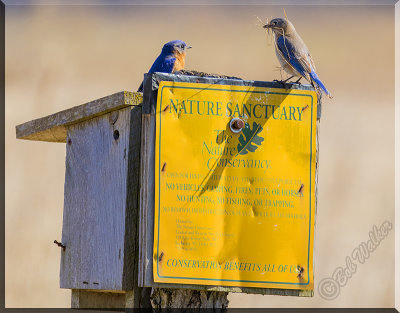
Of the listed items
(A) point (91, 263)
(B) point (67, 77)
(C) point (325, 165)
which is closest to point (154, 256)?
(A) point (91, 263)

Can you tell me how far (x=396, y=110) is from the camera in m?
7.91

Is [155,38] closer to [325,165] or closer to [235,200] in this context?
[325,165]

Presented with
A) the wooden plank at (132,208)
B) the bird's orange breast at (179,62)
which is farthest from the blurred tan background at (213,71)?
the wooden plank at (132,208)

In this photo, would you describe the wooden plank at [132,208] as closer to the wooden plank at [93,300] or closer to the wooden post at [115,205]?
the wooden post at [115,205]

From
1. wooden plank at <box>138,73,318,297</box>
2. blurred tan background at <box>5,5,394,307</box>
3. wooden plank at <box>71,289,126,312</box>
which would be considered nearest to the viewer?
wooden plank at <box>138,73,318,297</box>

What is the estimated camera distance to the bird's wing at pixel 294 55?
15.2 ft

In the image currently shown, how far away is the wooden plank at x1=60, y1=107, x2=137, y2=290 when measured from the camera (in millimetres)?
4371

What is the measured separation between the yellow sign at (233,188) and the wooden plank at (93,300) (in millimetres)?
967

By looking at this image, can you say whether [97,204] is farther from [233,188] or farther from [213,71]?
[213,71]

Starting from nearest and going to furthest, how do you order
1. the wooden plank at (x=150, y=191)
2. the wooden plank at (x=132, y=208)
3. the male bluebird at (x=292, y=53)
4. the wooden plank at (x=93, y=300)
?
the wooden plank at (x=150, y=191), the wooden plank at (x=132, y=208), the male bluebird at (x=292, y=53), the wooden plank at (x=93, y=300)

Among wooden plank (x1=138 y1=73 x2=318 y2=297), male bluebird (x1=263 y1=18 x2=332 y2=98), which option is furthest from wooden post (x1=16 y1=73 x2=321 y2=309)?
male bluebird (x1=263 y1=18 x2=332 y2=98)

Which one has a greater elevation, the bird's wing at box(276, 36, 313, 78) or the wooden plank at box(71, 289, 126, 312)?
the bird's wing at box(276, 36, 313, 78)

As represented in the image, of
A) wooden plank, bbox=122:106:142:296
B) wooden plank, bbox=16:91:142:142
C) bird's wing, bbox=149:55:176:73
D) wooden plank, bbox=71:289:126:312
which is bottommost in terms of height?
wooden plank, bbox=71:289:126:312

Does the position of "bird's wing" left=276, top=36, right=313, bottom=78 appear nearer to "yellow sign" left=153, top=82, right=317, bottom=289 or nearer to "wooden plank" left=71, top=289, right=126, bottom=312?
"yellow sign" left=153, top=82, right=317, bottom=289
